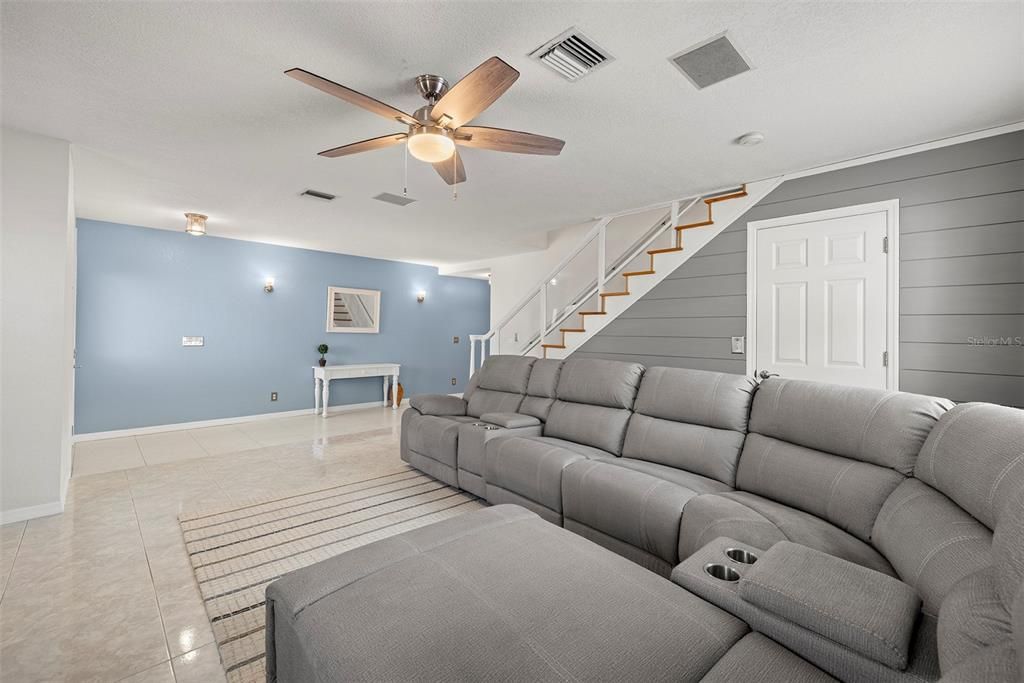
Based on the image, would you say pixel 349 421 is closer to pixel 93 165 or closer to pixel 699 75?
pixel 93 165

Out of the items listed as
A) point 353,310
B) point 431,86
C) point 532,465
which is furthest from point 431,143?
point 353,310

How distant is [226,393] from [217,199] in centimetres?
287

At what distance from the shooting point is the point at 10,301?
9.03ft

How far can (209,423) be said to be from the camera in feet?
18.7

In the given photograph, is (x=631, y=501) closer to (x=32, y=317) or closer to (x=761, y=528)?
(x=761, y=528)

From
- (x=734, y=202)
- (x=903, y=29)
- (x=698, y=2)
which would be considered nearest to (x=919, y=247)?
(x=734, y=202)

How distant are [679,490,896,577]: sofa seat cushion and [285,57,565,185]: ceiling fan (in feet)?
6.14

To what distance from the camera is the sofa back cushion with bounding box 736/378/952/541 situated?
171 cm

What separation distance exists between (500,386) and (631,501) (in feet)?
6.61

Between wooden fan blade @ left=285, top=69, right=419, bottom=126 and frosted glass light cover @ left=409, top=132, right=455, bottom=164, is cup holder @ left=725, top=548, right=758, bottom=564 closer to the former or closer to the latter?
frosted glass light cover @ left=409, top=132, right=455, bottom=164

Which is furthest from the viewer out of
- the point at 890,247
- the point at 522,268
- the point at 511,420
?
the point at 522,268

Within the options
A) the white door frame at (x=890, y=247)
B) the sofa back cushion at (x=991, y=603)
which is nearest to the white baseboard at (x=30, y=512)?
the sofa back cushion at (x=991, y=603)

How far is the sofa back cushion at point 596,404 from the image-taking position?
2.93 metres

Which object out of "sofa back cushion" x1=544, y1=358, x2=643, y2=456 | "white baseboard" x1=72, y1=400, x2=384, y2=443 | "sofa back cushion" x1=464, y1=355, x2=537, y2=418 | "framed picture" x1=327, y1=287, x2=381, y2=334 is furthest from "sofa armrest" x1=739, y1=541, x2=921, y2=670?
"framed picture" x1=327, y1=287, x2=381, y2=334
